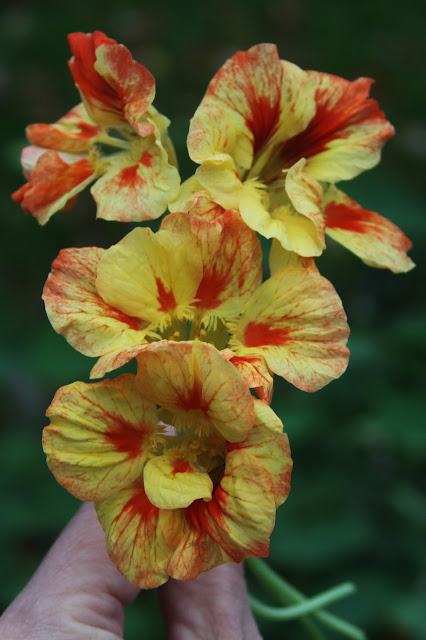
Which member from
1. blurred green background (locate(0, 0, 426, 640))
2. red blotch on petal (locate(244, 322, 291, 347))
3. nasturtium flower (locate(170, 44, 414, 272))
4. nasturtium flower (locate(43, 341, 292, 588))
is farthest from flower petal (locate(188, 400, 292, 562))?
blurred green background (locate(0, 0, 426, 640))

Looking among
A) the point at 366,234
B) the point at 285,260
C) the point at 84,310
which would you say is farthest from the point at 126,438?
the point at 366,234

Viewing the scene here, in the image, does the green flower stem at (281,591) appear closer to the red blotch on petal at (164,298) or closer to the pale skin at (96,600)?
the pale skin at (96,600)

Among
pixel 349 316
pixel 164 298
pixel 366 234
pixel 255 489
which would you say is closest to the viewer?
pixel 255 489

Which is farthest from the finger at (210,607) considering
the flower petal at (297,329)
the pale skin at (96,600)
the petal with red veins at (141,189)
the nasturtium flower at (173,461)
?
the petal with red veins at (141,189)

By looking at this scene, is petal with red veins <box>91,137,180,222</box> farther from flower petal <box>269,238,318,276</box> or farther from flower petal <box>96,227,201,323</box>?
flower petal <box>269,238,318,276</box>

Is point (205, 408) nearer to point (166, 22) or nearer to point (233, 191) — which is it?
point (233, 191)

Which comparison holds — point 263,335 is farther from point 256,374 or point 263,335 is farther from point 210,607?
point 210,607
